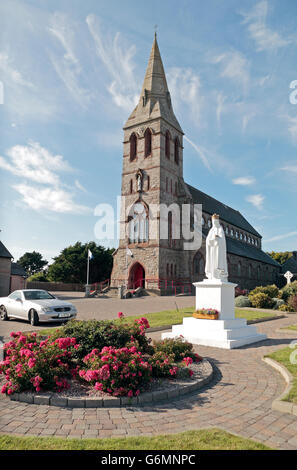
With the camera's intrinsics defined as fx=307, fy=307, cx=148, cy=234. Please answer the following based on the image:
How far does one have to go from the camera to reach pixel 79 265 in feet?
167

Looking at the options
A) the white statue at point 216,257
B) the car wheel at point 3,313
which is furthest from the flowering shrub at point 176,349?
the car wheel at point 3,313

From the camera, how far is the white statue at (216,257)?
1072 centimetres

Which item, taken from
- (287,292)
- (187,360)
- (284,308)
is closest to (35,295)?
(187,360)

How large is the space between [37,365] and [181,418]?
7.99 feet

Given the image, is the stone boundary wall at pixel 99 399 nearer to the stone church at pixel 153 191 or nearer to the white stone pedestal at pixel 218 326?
the white stone pedestal at pixel 218 326

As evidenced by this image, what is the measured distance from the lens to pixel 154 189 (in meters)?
34.1

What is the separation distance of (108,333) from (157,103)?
34541 millimetres

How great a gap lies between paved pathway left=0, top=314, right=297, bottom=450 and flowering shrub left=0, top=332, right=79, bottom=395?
325 millimetres

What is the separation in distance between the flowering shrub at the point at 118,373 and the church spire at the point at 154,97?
1325 inches

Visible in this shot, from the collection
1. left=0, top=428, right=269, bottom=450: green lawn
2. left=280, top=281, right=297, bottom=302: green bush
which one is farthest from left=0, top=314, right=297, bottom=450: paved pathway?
left=280, top=281, right=297, bottom=302: green bush

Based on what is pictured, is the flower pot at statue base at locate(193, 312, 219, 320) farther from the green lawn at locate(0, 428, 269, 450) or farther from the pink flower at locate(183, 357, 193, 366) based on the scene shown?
the green lawn at locate(0, 428, 269, 450)

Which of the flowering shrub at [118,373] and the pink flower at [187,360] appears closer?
the flowering shrub at [118,373]

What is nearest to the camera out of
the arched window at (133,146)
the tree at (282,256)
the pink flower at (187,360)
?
the pink flower at (187,360)

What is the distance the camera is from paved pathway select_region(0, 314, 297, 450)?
375cm
